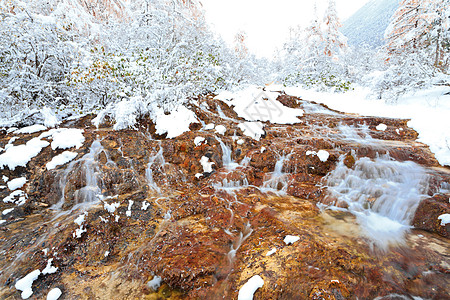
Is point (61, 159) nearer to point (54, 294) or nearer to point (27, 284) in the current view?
point (27, 284)

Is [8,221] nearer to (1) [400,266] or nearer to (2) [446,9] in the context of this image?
(1) [400,266]

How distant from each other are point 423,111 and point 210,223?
936cm

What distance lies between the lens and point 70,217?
4195mm

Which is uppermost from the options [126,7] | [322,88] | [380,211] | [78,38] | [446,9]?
[126,7]

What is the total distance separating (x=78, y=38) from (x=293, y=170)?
9.23 meters

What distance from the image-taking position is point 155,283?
2.92 m

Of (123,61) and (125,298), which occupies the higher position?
(123,61)

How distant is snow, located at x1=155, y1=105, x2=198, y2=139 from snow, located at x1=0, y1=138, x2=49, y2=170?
10.5 feet

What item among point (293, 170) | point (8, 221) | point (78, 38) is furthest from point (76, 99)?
point (293, 170)

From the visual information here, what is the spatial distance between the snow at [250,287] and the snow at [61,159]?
215 inches

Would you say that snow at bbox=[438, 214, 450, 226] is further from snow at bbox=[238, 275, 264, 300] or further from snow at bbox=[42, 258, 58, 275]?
snow at bbox=[42, 258, 58, 275]

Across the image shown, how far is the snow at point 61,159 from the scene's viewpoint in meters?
5.10

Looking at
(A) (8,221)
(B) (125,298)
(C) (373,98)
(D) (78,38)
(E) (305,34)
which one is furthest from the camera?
(E) (305,34)

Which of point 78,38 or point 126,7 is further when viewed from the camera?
point 126,7
